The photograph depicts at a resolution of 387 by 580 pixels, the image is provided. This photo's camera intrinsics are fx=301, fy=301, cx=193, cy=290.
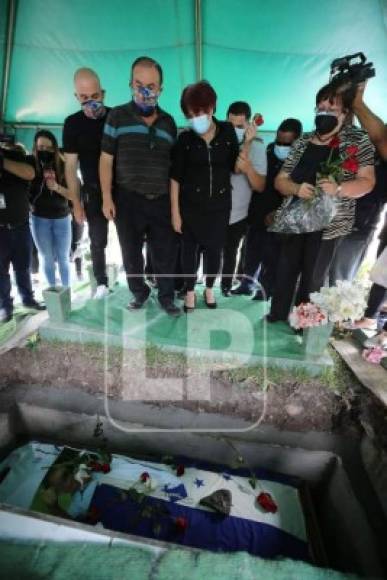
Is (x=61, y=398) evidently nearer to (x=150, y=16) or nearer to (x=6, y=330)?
(x=6, y=330)

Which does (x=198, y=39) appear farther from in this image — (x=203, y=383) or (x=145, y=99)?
(x=203, y=383)

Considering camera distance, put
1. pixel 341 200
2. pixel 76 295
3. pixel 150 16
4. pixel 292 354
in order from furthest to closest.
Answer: pixel 150 16 → pixel 76 295 → pixel 292 354 → pixel 341 200

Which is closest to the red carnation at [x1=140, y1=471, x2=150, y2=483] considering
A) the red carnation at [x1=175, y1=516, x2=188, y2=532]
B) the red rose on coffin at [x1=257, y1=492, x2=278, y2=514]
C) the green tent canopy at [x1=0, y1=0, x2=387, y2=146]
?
the red carnation at [x1=175, y1=516, x2=188, y2=532]

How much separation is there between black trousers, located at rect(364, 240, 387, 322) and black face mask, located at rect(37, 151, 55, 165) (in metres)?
2.91

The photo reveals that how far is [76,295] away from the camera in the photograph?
3094mm

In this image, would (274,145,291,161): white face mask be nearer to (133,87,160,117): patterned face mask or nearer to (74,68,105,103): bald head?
(133,87,160,117): patterned face mask

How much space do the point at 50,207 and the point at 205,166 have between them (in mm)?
1602

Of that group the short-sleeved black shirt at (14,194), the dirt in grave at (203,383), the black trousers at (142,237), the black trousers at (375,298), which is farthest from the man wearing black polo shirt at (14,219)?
the black trousers at (375,298)

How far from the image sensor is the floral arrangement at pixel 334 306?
188 centimetres

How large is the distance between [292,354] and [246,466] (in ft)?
3.17

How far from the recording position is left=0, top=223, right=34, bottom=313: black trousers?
2633 millimetres

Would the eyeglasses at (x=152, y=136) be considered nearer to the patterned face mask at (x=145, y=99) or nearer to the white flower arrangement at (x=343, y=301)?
the patterned face mask at (x=145, y=99)

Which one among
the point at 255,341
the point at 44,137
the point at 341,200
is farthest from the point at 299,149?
the point at 44,137

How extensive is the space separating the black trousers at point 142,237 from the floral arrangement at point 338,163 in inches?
42.4
